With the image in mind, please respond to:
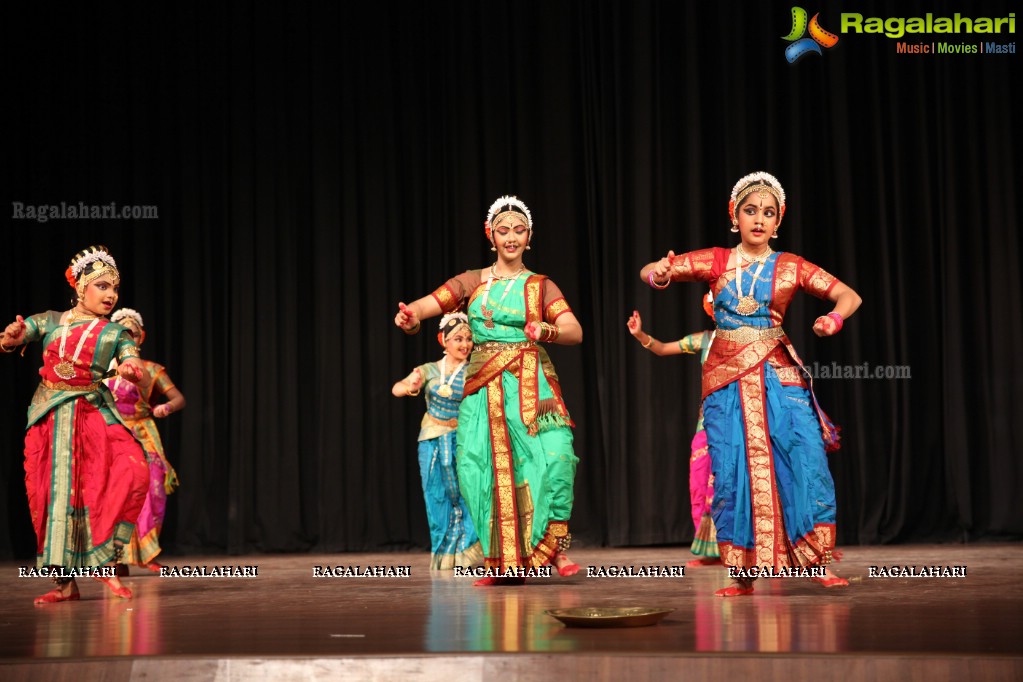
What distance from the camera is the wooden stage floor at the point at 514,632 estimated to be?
2.86 meters

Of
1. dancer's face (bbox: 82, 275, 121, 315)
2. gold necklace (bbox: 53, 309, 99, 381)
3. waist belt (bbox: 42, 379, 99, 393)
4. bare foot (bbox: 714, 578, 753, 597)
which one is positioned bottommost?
bare foot (bbox: 714, 578, 753, 597)

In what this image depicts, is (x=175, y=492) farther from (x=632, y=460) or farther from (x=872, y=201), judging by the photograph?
(x=872, y=201)

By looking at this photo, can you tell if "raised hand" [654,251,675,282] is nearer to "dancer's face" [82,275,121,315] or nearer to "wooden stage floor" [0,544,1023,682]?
"wooden stage floor" [0,544,1023,682]

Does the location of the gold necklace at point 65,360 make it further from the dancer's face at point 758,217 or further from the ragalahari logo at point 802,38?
the ragalahari logo at point 802,38

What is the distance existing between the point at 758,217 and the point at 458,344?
2315mm

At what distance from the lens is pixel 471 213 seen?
800 cm

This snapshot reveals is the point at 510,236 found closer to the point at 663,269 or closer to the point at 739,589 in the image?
the point at 663,269

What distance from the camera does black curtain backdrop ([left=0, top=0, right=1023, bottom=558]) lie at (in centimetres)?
770

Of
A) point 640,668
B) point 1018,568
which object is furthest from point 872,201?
point 640,668

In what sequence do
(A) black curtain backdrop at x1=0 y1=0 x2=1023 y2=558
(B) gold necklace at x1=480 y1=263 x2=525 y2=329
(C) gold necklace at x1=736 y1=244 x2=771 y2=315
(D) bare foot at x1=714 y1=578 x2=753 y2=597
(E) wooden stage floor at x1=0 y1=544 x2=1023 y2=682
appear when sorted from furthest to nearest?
(A) black curtain backdrop at x1=0 y1=0 x2=1023 y2=558, (B) gold necklace at x1=480 y1=263 x2=525 y2=329, (C) gold necklace at x1=736 y1=244 x2=771 y2=315, (D) bare foot at x1=714 y1=578 x2=753 y2=597, (E) wooden stage floor at x1=0 y1=544 x2=1023 y2=682

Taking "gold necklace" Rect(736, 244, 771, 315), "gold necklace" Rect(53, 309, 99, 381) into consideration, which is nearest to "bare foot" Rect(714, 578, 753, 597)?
"gold necklace" Rect(736, 244, 771, 315)

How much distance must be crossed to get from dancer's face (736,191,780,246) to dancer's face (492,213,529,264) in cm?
104

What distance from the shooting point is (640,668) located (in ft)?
9.39

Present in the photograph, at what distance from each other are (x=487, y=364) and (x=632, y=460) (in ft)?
9.25
